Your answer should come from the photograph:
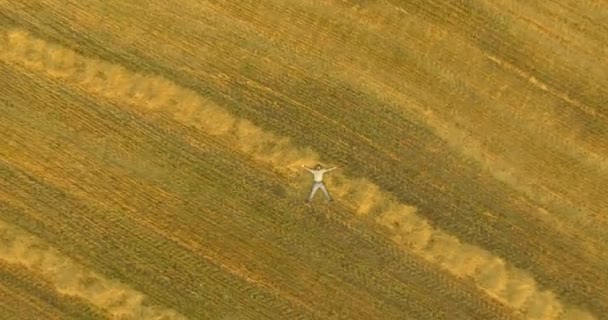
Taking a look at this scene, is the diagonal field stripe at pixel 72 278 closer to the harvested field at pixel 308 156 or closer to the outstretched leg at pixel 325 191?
the harvested field at pixel 308 156

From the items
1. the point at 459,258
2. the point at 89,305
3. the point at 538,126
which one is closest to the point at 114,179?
the point at 89,305

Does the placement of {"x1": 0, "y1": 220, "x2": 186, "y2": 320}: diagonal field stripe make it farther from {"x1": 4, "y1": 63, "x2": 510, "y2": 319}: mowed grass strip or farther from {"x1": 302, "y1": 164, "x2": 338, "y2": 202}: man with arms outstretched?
{"x1": 302, "y1": 164, "x2": 338, "y2": 202}: man with arms outstretched

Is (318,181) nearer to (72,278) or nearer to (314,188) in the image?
(314,188)

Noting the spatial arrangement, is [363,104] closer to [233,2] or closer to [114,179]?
[233,2]

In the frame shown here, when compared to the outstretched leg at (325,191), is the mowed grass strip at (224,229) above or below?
below

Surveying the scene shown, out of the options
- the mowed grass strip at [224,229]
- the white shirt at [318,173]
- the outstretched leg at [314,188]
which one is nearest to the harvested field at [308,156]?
the mowed grass strip at [224,229]

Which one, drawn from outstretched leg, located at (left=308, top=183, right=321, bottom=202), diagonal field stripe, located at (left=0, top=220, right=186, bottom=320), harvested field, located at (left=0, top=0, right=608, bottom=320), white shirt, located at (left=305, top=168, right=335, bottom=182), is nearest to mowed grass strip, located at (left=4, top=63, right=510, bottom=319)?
harvested field, located at (left=0, top=0, right=608, bottom=320)
